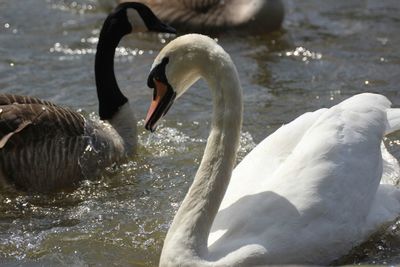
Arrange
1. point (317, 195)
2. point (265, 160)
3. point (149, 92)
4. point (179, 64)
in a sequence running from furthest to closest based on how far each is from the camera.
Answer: point (149, 92) < point (265, 160) < point (317, 195) < point (179, 64)

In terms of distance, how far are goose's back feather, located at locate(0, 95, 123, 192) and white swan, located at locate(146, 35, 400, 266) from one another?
2.04 metres

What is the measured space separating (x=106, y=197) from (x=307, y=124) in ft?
6.47

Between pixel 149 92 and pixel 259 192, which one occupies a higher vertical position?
pixel 259 192

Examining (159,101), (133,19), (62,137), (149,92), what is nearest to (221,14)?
(149,92)

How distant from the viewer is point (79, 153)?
25.4 ft

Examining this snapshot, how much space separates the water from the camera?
6.33 metres

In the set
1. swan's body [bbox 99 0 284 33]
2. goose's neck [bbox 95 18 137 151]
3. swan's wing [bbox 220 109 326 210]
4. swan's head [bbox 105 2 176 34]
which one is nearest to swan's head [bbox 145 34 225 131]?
swan's wing [bbox 220 109 326 210]

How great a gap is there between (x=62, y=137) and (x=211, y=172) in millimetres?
2469

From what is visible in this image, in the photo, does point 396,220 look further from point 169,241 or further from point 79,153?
point 79,153

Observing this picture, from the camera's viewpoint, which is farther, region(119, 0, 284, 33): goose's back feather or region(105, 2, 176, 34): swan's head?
region(119, 0, 284, 33): goose's back feather

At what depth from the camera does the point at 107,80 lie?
835 centimetres

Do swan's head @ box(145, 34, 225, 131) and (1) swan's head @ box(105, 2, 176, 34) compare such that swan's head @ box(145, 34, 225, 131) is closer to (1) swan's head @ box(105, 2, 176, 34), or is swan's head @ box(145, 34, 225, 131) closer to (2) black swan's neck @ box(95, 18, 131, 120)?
(2) black swan's neck @ box(95, 18, 131, 120)

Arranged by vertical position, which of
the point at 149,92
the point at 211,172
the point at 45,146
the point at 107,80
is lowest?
the point at 149,92

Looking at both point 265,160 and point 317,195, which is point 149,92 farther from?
point 317,195
